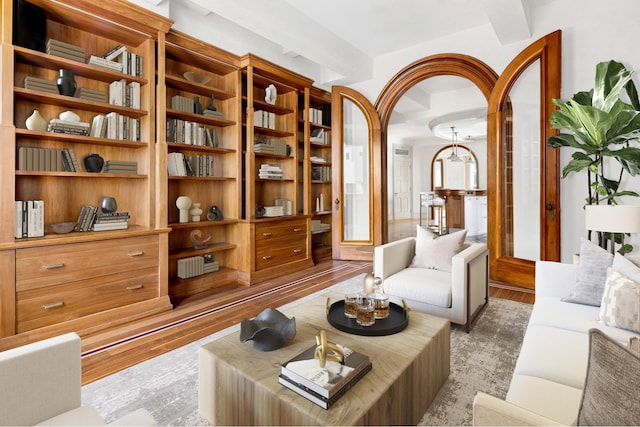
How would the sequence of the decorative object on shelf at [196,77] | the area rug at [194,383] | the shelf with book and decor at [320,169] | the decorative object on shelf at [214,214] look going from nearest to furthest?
the area rug at [194,383], the decorative object on shelf at [196,77], the decorative object on shelf at [214,214], the shelf with book and decor at [320,169]

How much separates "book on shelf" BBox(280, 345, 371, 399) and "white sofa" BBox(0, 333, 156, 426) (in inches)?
19.1

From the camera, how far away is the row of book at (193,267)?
3.58m

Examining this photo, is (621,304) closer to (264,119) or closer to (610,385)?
(610,385)

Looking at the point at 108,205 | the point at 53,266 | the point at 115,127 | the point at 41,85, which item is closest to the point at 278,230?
the point at 108,205

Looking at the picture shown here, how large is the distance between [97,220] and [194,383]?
68.3 inches

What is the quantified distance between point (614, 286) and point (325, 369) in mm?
1535

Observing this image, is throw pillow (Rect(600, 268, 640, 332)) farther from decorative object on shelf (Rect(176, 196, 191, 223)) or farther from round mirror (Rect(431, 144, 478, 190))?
round mirror (Rect(431, 144, 478, 190))

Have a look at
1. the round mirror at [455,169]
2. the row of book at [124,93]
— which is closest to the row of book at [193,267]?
the row of book at [124,93]

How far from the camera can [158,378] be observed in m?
1.95

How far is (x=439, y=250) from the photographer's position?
2.90m

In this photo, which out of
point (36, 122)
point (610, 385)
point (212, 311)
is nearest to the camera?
point (610, 385)

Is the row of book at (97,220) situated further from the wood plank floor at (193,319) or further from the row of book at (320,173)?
the row of book at (320,173)

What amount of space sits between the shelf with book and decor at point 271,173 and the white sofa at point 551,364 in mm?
2940

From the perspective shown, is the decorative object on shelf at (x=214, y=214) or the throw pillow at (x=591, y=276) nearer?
the throw pillow at (x=591, y=276)
